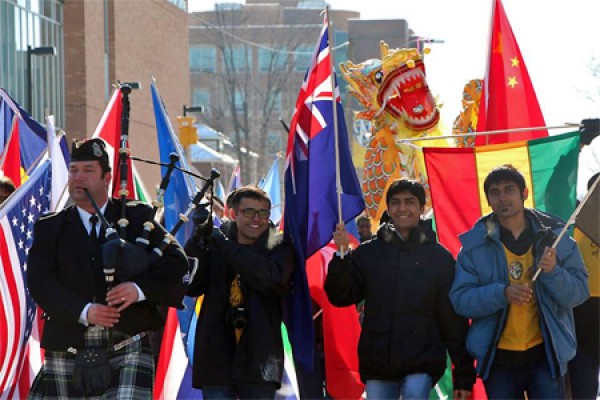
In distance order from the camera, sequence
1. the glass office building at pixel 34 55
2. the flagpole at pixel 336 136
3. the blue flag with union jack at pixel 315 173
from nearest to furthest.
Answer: the flagpole at pixel 336 136 < the blue flag with union jack at pixel 315 173 < the glass office building at pixel 34 55

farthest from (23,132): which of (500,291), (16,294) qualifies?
(500,291)

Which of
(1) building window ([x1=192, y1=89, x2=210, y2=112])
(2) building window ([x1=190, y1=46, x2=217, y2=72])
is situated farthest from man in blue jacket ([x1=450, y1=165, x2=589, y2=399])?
(2) building window ([x1=190, y1=46, x2=217, y2=72])

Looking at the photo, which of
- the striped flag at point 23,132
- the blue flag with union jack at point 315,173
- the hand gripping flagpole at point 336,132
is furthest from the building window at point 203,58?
the hand gripping flagpole at point 336,132

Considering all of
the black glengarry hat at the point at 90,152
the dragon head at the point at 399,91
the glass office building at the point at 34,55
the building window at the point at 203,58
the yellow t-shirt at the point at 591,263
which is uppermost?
the building window at the point at 203,58

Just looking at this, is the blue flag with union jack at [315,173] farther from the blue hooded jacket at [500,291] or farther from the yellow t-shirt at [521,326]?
the yellow t-shirt at [521,326]

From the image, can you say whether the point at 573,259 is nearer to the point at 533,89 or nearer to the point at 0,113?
the point at 533,89

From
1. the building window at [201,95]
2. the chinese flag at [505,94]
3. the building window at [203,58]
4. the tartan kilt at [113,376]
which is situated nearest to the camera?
the tartan kilt at [113,376]

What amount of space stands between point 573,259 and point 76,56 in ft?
116

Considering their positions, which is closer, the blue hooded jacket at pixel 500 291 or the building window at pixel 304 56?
the blue hooded jacket at pixel 500 291

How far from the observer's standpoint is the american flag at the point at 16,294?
27.1 feet

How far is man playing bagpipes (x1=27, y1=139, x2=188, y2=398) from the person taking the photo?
6309 mm

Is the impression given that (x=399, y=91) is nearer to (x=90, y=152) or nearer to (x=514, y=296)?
(x=514, y=296)

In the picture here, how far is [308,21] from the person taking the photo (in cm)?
9400

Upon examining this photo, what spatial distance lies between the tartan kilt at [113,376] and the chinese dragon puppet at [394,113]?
850 cm
